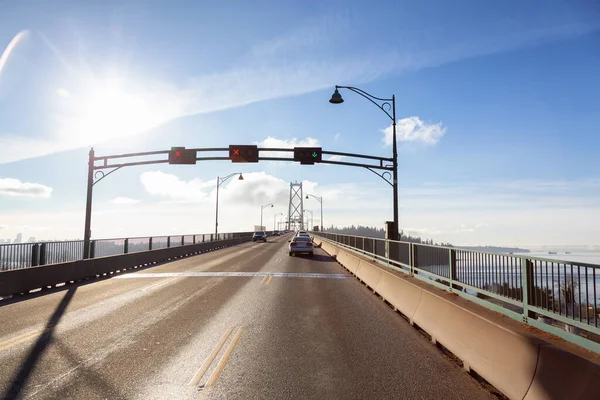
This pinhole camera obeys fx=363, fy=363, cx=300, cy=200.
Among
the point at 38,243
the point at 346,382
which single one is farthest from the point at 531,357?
the point at 38,243

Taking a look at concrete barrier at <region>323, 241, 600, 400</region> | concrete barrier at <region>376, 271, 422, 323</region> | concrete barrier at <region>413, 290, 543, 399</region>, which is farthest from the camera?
concrete barrier at <region>376, 271, 422, 323</region>

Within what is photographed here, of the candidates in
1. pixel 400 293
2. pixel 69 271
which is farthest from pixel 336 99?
pixel 69 271

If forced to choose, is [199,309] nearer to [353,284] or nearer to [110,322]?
[110,322]

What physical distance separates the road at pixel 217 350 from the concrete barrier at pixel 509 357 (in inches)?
12.2

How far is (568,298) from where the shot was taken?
4895 millimetres

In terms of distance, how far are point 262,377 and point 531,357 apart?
3332mm

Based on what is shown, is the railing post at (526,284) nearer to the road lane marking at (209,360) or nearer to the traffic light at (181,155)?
the road lane marking at (209,360)

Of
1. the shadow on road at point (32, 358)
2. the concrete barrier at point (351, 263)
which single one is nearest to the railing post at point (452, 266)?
the concrete barrier at point (351, 263)

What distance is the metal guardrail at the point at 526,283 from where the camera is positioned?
4613mm

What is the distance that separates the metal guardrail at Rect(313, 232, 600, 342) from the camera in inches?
182

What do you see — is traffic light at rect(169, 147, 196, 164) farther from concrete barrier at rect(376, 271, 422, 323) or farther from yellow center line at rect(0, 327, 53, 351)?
yellow center line at rect(0, 327, 53, 351)

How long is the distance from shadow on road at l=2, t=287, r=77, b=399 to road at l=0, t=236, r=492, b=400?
25 mm

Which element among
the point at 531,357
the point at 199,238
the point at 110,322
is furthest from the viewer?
the point at 199,238

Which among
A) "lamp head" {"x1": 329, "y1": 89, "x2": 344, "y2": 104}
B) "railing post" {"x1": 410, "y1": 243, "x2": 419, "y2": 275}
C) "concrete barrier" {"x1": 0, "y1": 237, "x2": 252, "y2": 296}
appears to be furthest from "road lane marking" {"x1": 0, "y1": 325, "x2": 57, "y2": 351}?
"lamp head" {"x1": 329, "y1": 89, "x2": 344, "y2": 104}
